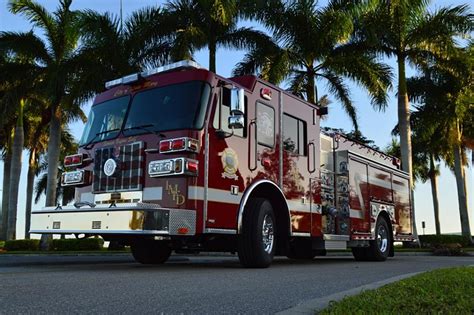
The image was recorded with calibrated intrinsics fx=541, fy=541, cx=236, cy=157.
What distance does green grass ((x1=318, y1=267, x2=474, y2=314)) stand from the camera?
4.08 metres

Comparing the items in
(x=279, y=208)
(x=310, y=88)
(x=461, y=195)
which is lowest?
(x=279, y=208)

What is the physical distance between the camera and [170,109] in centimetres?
826

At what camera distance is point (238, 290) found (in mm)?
5762

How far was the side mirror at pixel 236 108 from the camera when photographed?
798 centimetres

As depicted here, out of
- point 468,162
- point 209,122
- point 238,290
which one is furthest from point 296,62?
point 468,162

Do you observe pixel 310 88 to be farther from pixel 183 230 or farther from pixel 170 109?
pixel 183 230

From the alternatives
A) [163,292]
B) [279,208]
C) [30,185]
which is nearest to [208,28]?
[279,208]

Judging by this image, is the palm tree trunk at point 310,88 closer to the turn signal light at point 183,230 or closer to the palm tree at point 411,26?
the palm tree at point 411,26

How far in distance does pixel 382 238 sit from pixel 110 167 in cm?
775

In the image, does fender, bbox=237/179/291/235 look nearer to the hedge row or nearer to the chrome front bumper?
the chrome front bumper

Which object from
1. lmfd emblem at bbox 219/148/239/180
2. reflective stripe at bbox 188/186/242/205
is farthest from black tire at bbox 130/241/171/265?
lmfd emblem at bbox 219/148/239/180

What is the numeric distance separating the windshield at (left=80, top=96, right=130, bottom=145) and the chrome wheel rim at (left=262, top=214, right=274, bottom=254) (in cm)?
282

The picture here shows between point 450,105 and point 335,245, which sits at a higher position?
point 450,105

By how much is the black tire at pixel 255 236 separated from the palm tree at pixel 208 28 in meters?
12.4
